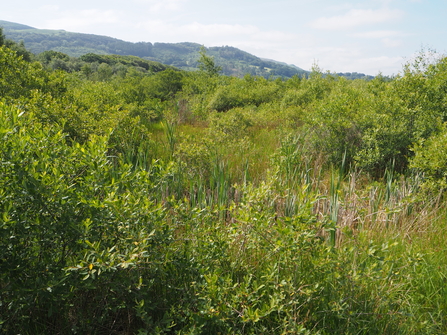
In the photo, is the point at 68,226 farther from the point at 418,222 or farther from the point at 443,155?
the point at 443,155

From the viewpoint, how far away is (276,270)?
2.26 metres

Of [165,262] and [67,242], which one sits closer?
[67,242]

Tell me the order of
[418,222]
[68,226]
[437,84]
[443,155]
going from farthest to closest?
[437,84] < [443,155] < [418,222] < [68,226]

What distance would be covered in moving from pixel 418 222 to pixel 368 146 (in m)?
2.84

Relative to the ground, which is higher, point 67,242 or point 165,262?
Answer: point 67,242

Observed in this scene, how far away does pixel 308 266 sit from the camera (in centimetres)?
254

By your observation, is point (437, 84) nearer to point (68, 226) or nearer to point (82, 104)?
point (68, 226)

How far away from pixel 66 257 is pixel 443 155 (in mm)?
6177

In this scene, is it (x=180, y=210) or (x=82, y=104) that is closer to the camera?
(x=180, y=210)

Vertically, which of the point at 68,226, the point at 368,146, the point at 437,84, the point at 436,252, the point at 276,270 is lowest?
the point at 436,252

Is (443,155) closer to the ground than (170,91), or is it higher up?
closer to the ground

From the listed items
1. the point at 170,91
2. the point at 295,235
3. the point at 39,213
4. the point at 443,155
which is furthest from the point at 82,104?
the point at 170,91

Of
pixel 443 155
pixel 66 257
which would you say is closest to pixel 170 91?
pixel 443 155

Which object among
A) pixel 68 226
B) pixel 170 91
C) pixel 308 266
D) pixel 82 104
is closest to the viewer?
pixel 68 226
